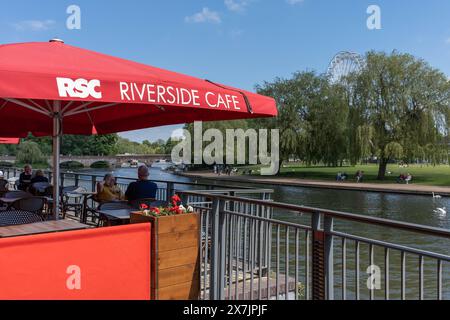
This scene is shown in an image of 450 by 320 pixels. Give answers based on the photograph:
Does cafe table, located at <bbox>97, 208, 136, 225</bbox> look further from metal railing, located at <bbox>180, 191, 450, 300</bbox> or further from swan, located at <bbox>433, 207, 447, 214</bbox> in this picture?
swan, located at <bbox>433, 207, 447, 214</bbox>

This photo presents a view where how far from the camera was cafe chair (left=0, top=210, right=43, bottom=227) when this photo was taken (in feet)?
Result: 15.3

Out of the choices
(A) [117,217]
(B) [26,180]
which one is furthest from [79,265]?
(B) [26,180]

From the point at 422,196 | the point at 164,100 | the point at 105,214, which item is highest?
the point at 164,100

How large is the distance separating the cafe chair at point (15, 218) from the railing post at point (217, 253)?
2.22m

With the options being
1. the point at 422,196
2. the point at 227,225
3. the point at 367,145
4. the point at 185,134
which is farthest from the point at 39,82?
the point at 185,134

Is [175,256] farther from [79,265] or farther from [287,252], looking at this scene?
[287,252]

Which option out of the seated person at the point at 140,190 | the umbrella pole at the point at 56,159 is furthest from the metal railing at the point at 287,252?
the umbrella pole at the point at 56,159

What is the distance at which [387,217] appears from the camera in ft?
66.6

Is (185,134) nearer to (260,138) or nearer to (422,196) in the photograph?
(260,138)

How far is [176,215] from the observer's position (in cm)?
372

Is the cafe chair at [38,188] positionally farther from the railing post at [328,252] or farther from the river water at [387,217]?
the railing post at [328,252]

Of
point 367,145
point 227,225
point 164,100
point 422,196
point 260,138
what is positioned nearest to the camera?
point 164,100
